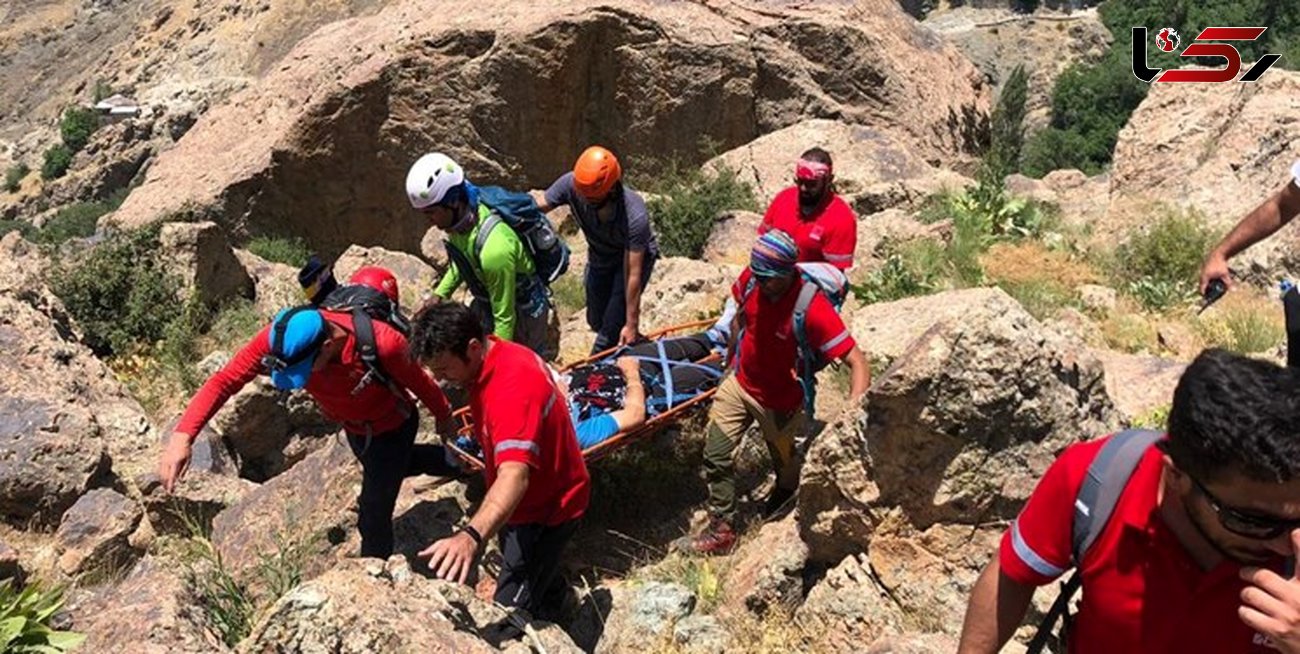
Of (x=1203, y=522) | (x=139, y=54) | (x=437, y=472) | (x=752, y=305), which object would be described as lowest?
(x=139, y=54)

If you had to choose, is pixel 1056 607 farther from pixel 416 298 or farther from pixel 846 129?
pixel 846 129

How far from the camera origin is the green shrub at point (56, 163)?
146 ft

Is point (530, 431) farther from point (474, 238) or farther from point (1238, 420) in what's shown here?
point (1238, 420)

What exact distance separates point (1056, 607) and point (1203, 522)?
17.5 inches

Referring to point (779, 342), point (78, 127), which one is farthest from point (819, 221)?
point (78, 127)

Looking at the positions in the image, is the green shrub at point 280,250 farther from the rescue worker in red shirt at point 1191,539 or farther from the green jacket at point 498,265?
the rescue worker in red shirt at point 1191,539

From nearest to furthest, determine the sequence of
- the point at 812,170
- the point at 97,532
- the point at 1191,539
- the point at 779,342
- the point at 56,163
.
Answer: the point at 1191,539 → the point at 779,342 → the point at 97,532 → the point at 812,170 → the point at 56,163

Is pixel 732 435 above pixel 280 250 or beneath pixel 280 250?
above

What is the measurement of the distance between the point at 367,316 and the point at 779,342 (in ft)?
5.69

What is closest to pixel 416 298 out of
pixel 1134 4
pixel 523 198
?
pixel 523 198

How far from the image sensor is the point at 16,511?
507cm

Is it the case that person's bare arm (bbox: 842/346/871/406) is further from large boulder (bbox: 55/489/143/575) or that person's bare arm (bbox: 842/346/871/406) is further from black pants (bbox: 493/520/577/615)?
large boulder (bbox: 55/489/143/575)

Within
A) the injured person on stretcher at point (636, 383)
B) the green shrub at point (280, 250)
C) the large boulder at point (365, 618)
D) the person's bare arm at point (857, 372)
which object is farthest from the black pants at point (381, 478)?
the green shrub at point (280, 250)

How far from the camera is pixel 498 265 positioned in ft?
16.8
